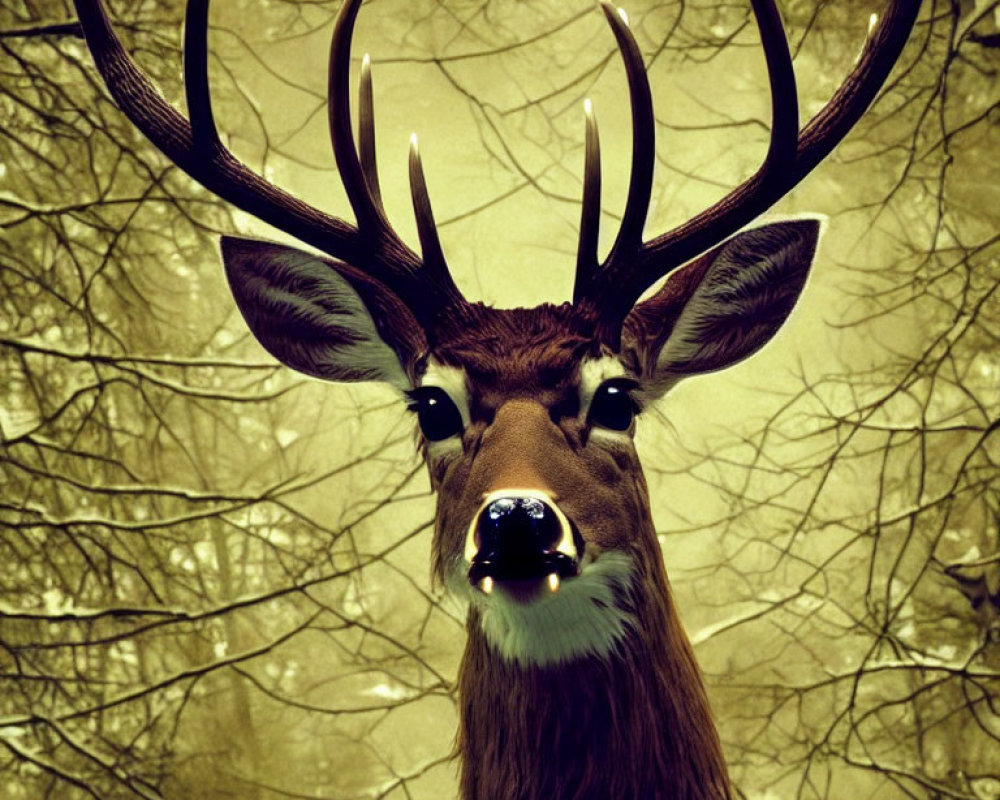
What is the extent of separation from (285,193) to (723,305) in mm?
547

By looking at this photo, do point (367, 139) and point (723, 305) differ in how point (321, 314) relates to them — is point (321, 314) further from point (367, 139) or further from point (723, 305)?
point (723, 305)

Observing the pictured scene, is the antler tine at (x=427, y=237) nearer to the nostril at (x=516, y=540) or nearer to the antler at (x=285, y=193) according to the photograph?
the antler at (x=285, y=193)

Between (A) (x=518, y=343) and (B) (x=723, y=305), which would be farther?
(B) (x=723, y=305)

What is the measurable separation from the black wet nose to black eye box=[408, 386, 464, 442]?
0.23 meters

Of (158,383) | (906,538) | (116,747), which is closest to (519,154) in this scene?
(158,383)

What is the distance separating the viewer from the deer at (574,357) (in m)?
1.39

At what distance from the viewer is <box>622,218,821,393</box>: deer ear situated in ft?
4.91

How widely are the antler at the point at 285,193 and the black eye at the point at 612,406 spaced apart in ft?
0.67

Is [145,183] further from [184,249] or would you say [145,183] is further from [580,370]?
[580,370]

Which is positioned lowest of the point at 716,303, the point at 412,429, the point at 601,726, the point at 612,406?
the point at 601,726

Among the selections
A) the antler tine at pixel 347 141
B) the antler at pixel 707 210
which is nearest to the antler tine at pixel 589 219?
the antler at pixel 707 210

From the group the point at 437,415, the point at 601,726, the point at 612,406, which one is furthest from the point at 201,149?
the point at 601,726

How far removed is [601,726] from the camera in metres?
1.41

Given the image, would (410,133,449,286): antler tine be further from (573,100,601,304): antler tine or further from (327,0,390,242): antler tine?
(573,100,601,304): antler tine
